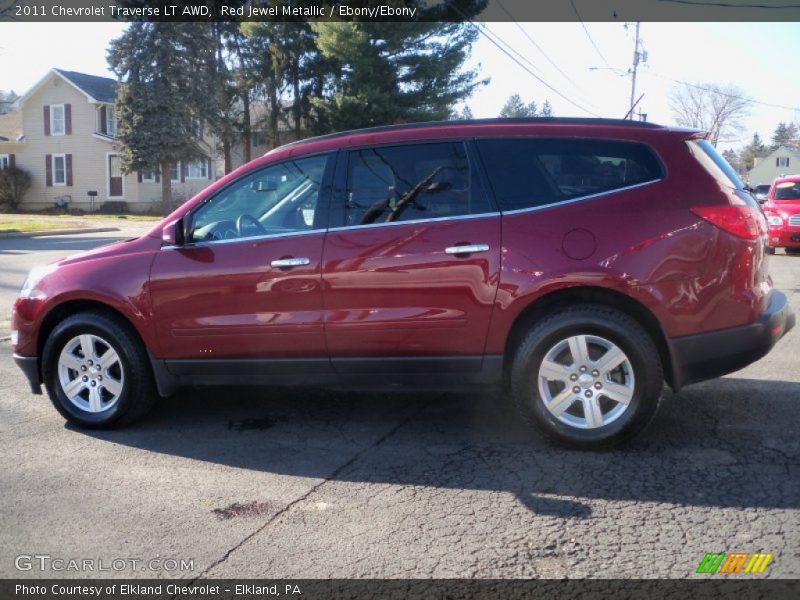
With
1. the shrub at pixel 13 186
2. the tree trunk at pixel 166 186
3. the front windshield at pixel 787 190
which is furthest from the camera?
the shrub at pixel 13 186

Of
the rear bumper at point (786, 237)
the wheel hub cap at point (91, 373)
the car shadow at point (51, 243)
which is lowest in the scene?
the wheel hub cap at point (91, 373)

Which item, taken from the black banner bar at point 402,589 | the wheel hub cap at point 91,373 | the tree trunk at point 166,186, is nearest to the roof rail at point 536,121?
the wheel hub cap at point 91,373

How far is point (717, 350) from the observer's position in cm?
447

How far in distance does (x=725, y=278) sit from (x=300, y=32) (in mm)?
38593

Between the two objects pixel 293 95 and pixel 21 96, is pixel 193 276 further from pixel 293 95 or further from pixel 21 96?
pixel 21 96

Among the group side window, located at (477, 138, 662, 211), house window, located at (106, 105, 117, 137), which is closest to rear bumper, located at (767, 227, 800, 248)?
side window, located at (477, 138, 662, 211)

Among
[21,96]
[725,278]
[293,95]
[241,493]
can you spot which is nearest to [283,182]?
[241,493]

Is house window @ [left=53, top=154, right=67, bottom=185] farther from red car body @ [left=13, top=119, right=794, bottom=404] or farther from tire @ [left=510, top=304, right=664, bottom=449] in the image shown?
tire @ [left=510, top=304, right=664, bottom=449]

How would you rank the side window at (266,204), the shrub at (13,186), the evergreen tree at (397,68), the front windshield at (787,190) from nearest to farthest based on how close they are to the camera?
1. the side window at (266,204)
2. the front windshield at (787,190)
3. the evergreen tree at (397,68)
4. the shrub at (13,186)

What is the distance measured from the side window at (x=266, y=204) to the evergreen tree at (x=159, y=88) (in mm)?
34242

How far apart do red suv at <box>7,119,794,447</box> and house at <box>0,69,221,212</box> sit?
128ft

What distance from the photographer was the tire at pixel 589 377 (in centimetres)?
445

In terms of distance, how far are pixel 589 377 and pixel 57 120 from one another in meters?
45.2

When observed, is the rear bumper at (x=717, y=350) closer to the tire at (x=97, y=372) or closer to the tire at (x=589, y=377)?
the tire at (x=589, y=377)
